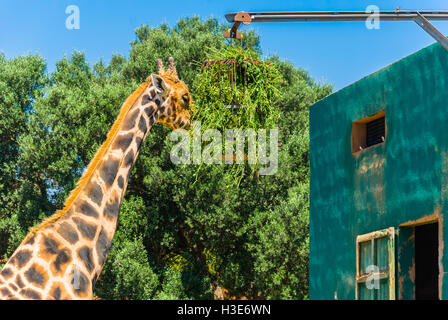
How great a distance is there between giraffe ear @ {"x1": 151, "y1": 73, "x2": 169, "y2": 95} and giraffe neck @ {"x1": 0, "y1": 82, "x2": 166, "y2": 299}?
63cm

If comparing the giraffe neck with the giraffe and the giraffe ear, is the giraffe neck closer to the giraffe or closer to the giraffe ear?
the giraffe

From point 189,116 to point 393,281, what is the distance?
4.38 m

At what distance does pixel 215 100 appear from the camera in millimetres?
12047

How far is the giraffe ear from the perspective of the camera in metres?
10.0

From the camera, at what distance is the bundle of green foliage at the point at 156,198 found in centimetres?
2305

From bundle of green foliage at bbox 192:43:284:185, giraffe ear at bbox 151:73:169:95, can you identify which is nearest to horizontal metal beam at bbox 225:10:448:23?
giraffe ear at bbox 151:73:169:95

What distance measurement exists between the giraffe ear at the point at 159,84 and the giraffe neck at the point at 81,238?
2.08 feet

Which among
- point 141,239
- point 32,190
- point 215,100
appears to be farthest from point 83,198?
point 32,190

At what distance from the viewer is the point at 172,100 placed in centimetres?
1077

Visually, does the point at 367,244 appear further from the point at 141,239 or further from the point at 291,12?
the point at 141,239

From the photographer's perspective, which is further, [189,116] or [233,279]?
[233,279]

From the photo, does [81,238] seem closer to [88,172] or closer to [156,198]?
[88,172]

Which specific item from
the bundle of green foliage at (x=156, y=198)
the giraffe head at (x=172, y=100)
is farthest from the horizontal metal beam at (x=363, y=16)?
the bundle of green foliage at (x=156, y=198)
